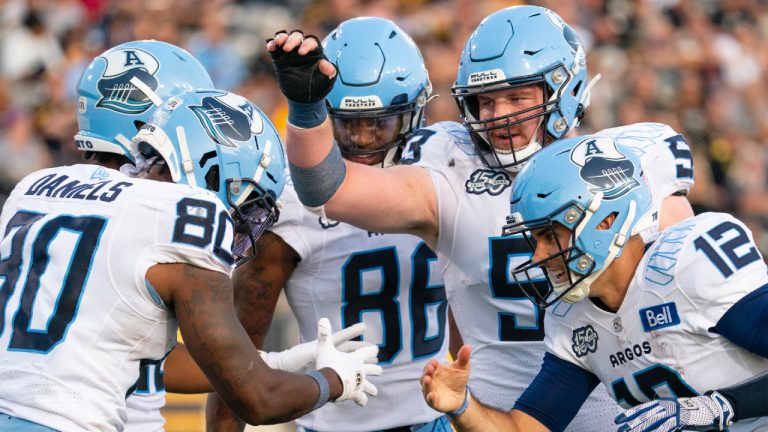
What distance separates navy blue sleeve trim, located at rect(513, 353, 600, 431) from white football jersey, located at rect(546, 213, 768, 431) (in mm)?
115

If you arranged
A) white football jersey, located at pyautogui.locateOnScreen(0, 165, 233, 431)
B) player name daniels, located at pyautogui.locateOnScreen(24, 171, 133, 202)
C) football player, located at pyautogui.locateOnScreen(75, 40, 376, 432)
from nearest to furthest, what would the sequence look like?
white football jersey, located at pyautogui.locateOnScreen(0, 165, 233, 431) → player name daniels, located at pyautogui.locateOnScreen(24, 171, 133, 202) → football player, located at pyautogui.locateOnScreen(75, 40, 376, 432)

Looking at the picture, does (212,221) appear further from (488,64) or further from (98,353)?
(488,64)

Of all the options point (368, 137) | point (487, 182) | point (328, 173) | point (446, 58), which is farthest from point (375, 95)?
point (446, 58)

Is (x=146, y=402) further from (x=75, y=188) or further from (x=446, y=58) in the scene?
(x=446, y=58)

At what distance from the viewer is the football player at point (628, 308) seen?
3.59m

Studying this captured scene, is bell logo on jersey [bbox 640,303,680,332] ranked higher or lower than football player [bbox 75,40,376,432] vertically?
lower

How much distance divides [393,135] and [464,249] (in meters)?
0.71

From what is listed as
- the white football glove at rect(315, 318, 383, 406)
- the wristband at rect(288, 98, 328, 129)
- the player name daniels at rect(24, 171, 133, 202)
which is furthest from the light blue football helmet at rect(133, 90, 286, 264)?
the white football glove at rect(315, 318, 383, 406)

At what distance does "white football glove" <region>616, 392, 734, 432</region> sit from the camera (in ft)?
11.6

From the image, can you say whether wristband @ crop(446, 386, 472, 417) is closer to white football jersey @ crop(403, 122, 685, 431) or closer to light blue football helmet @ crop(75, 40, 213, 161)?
white football jersey @ crop(403, 122, 685, 431)

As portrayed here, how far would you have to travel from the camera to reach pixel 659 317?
12.3ft

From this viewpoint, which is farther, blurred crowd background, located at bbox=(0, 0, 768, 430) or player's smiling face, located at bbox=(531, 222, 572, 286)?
blurred crowd background, located at bbox=(0, 0, 768, 430)

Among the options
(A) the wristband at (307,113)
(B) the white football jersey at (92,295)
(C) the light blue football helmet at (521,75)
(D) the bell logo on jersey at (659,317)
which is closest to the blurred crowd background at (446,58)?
(C) the light blue football helmet at (521,75)

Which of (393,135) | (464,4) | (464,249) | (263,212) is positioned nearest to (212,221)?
(263,212)
